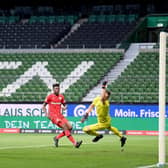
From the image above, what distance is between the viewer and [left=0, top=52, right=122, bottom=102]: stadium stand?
1629 inches

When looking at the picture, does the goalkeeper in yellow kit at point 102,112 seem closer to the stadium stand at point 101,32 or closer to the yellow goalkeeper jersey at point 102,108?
the yellow goalkeeper jersey at point 102,108

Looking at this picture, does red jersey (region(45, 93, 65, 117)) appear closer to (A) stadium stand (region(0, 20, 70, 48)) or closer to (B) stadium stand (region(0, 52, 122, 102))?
(B) stadium stand (region(0, 52, 122, 102))

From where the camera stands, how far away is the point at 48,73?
44875 millimetres

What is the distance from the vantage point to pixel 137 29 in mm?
48625

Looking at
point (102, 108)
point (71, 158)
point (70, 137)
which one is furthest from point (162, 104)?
point (70, 137)

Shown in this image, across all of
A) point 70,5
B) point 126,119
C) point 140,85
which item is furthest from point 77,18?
point 126,119

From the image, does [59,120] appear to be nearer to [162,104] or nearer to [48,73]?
[162,104]

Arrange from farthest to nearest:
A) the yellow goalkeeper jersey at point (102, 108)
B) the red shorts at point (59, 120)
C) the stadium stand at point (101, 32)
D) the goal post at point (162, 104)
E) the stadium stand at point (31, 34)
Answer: the stadium stand at point (31, 34) < the stadium stand at point (101, 32) < the red shorts at point (59, 120) < the yellow goalkeeper jersey at point (102, 108) < the goal post at point (162, 104)

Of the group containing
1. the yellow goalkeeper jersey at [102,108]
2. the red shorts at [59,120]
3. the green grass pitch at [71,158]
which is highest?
the yellow goalkeeper jersey at [102,108]

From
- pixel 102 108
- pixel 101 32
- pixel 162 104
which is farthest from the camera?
pixel 101 32

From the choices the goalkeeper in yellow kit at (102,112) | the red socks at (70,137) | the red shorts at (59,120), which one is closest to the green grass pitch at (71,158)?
the red socks at (70,137)

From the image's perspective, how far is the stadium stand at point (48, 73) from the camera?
41.4m

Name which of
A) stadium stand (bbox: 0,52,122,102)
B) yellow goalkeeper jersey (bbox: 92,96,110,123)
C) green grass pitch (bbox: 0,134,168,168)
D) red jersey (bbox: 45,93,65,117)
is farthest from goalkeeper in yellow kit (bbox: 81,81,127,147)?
stadium stand (bbox: 0,52,122,102)

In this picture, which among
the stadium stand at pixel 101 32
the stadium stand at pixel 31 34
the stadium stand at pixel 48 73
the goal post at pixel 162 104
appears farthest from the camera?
the stadium stand at pixel 31 34
